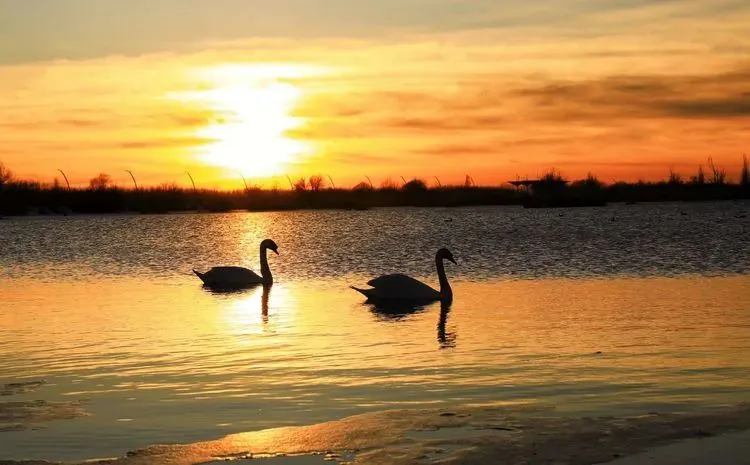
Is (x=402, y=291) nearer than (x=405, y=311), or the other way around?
(x=405, y=311)

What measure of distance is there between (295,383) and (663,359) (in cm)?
440

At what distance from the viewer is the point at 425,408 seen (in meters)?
9.52

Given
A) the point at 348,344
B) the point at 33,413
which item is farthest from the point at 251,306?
the point at 33,413

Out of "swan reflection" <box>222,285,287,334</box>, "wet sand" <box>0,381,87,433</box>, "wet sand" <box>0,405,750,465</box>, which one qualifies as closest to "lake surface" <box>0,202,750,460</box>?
"swan reflection" <box>222,285,287,334</box>

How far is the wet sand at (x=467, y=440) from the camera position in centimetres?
769

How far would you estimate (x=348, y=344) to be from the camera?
45.9 feet

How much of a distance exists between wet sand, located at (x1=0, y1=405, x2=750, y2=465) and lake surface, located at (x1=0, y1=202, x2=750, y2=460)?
0.45 meters

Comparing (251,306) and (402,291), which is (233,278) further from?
(402,291)

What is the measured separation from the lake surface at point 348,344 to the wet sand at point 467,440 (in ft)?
1.49

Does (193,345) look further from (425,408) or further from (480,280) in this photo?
(480,280)

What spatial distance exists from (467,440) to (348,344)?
19.5 ft

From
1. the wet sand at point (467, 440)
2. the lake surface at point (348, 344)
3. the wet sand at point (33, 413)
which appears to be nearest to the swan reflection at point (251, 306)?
the lake surface at point (348, 344)

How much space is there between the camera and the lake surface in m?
9.68

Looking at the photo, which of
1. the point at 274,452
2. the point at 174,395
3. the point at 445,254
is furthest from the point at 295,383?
the point at 445,254
